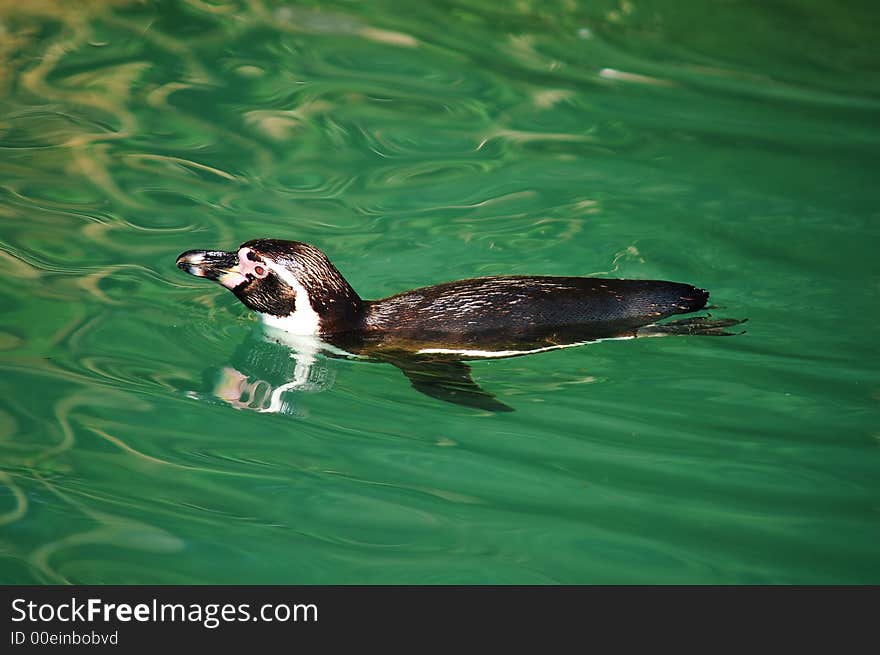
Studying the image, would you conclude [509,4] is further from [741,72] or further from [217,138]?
[217,138]

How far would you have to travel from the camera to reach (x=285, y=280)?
191 inches

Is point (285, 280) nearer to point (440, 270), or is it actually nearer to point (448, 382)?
point (448, 382)

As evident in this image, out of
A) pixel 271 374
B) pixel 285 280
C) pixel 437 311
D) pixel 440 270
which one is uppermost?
pixel 440 270

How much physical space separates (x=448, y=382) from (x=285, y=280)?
2.91 ft

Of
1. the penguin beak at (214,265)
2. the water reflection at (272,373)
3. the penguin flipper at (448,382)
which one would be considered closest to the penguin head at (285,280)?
A: the penguin beak at (214,265)

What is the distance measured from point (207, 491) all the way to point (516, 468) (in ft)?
3.90

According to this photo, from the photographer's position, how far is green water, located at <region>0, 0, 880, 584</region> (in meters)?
3.84

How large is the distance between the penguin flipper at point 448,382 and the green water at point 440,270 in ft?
0.28

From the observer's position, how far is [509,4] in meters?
9.16

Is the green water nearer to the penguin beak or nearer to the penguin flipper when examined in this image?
the penguin flipper

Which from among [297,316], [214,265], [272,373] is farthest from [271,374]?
[214,265]

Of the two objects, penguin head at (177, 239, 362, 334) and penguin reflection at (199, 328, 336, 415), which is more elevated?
penguin head at (177, 239, 362, 334)

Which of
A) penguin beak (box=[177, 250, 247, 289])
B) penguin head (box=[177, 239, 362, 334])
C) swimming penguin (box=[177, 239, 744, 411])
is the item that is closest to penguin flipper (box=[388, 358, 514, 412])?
swimming penguin (box=[177, 239, 744, 411])
